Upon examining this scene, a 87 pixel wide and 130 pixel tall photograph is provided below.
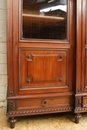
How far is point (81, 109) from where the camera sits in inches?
48.4

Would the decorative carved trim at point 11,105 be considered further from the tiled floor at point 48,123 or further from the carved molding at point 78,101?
the carved molding at point 78,101

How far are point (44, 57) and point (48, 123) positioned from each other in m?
0.62

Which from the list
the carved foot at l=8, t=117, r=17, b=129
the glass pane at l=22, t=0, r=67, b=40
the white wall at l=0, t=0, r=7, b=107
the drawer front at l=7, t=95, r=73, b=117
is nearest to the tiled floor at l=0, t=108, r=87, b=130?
the carved foot at l=8, t=117, r=17, b=129

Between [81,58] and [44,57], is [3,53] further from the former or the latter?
[81,58]

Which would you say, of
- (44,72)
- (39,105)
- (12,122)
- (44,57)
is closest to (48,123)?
(39,105)

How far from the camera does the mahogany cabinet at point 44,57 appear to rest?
1123 millimetres

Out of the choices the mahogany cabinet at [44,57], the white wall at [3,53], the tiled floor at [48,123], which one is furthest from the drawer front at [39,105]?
the white wall at [3,53]

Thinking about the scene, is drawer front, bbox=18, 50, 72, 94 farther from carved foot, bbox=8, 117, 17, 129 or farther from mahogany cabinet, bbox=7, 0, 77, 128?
carved foot, bbox=8, 117, 17, 129

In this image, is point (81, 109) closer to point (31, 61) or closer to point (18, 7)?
point (31, 61)

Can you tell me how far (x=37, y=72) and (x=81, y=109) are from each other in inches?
20.8

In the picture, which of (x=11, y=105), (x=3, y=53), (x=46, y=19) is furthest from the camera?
(x=3, y=53)

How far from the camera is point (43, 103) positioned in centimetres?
120

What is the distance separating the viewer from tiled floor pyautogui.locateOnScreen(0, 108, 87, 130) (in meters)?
1.19

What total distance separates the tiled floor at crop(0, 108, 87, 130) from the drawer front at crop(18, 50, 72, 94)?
32 centimetres
